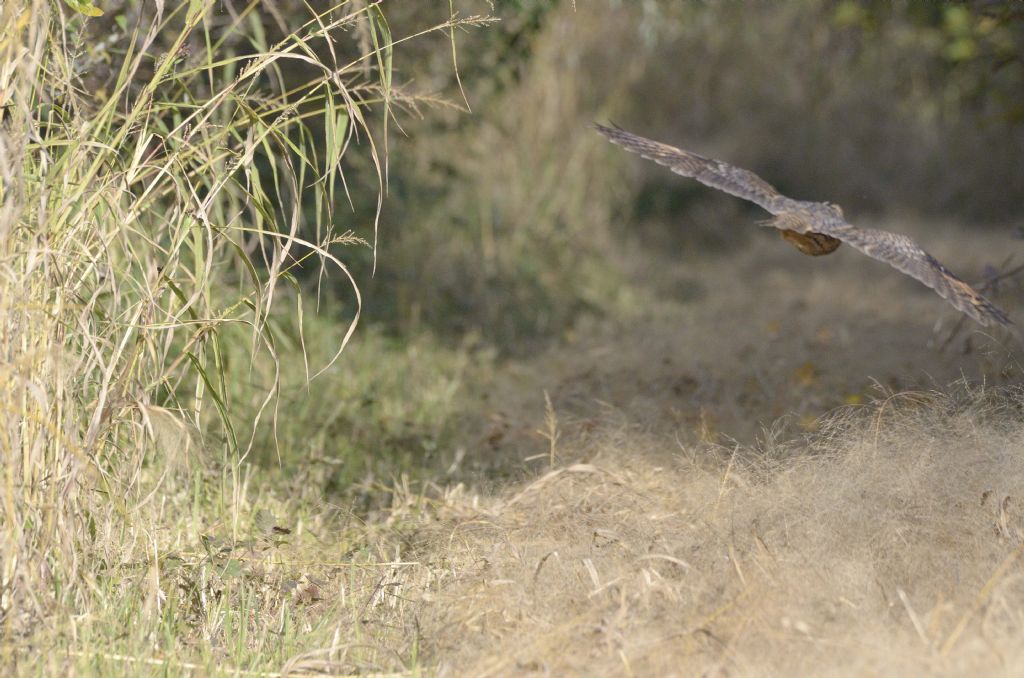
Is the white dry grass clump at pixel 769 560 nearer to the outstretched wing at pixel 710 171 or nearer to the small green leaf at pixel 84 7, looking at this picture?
the outstretched wing at pixel 710 171

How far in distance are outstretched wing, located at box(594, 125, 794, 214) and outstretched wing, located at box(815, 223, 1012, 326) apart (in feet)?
1.08

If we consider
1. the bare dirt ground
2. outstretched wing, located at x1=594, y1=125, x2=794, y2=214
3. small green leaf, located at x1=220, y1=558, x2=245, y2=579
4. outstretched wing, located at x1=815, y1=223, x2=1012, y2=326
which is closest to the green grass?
small green leaf, located at x1=220, y1=558, x2=245, y2=579

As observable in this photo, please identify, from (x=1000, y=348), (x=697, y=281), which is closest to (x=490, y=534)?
(x=1000, y=348)

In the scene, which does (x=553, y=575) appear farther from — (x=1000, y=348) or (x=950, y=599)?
(x=1000, y=348)

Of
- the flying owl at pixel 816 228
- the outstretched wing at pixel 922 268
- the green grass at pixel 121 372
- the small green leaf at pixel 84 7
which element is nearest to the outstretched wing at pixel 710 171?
the flying owl at pixel 816 228

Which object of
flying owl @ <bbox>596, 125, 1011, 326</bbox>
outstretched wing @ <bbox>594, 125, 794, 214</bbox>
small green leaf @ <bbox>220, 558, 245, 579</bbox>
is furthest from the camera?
outstretched wing @ <bbox>594, 125, 794, 214</bbox>

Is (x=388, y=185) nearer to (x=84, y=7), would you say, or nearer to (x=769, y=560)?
(x=84, y=7)

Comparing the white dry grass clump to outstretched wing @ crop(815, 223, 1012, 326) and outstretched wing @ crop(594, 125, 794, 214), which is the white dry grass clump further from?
outstretched wing @ crop(594, 125, 794, 214)

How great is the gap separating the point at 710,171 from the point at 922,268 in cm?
86

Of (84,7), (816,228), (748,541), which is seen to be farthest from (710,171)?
(84,7)

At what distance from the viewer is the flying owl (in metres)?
3.37

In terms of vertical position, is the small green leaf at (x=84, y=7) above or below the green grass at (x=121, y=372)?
above

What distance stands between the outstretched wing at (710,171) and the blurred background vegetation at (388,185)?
67 centimetres

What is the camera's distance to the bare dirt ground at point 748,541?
257 centimetres
